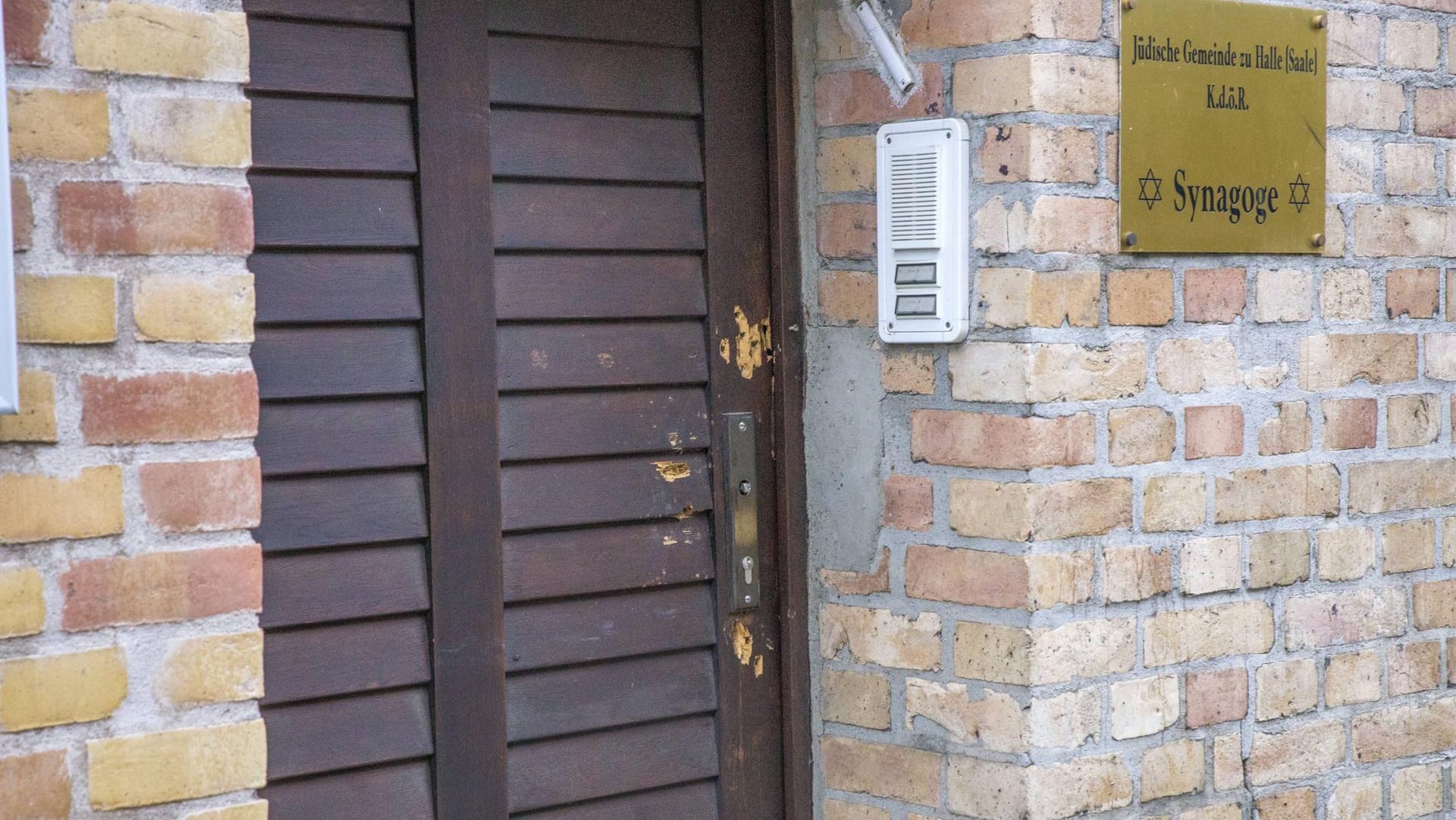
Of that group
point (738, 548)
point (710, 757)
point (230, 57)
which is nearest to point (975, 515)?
point (738, 548)

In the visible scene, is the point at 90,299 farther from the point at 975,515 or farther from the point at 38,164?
the point at 975,515

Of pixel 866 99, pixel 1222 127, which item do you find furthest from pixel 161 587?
pixel 1222 127

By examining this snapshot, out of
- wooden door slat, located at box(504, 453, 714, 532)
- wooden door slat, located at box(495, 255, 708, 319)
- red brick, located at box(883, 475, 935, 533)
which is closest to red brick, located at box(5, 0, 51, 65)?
wooden door slat, located at box(495, 255, 708, 319)

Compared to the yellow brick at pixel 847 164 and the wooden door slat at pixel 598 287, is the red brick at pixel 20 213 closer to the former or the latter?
the wooden door slat at pixel 598 287

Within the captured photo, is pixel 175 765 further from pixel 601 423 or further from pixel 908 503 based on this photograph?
pixel 908 503

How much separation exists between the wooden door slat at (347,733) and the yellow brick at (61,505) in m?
0.41

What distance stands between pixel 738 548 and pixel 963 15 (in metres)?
0.87

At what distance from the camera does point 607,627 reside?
2311 mm

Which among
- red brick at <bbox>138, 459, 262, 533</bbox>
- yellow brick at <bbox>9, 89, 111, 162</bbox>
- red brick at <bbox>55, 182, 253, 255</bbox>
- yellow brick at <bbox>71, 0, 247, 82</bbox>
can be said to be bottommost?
red brick at <bbox>138, 459, 262, 533</bbox>

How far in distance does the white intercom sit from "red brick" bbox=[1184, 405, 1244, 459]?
399 mm

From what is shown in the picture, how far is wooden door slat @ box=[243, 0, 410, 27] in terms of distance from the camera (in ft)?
6.50

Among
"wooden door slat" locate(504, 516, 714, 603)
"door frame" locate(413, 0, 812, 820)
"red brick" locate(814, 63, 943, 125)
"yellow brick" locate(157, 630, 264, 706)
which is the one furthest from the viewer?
"red brick" locate(814, 63, 943, 125)

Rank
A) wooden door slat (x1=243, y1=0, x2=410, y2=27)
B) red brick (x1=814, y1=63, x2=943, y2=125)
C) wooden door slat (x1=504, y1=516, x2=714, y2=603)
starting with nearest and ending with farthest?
wooden door slat (x1=243, y1=0, x2=410, y2=27)
wooden door slat (x1=504, y1=516, x2=714, y2=603)
red brick (x1=814, y1=63, x2=943, y2=125)

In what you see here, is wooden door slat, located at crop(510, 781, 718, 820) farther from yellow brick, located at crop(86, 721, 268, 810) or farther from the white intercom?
the white intercom
